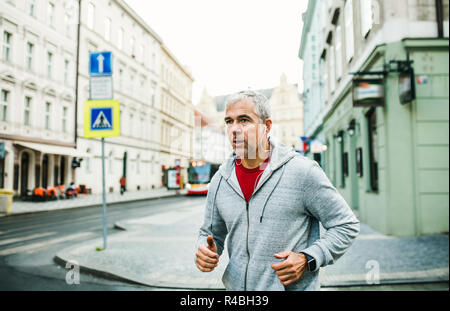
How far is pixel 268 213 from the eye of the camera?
4.57 ft

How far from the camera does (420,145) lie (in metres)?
6.53

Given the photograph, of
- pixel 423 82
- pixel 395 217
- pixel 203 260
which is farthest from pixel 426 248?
pixel 203 260

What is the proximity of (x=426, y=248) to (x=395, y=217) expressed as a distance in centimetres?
70

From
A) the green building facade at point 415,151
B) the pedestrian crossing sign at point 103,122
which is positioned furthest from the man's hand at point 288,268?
the green building facade at point 415,151

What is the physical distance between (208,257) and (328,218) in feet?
1.65

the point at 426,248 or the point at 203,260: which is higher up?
the point at 203,260

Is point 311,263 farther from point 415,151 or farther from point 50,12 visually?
point 415,151

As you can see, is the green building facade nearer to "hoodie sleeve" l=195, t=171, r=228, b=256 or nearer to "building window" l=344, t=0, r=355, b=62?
"building window" l=344, t=0, r=355, b=62

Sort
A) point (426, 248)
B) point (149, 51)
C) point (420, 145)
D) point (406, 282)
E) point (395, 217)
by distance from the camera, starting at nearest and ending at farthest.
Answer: point (149, 51) < point (406, 282) < point (426, 248) < point (395, 217) < point (420, 145)

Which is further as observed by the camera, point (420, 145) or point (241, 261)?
point (420, 145)

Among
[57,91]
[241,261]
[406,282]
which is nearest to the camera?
[241,261]

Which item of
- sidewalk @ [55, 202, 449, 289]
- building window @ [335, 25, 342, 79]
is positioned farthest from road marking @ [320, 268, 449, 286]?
building window @ [335, 25, 342, 79]
